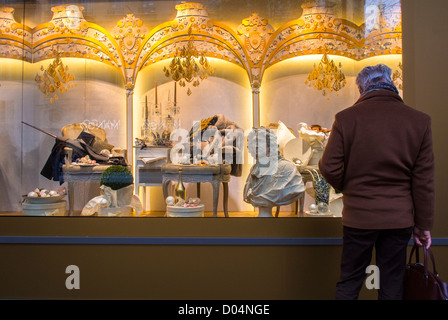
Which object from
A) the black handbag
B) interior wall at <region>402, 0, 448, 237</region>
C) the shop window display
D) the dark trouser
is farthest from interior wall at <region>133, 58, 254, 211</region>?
the black handbag

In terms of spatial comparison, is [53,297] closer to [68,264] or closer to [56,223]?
[68,264]

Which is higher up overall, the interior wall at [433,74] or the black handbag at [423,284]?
the interior wall at [433,74]

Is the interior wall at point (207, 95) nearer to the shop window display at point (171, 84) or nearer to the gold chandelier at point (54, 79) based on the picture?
the shop window display at point (171, 84)

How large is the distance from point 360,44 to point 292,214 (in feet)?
6.93

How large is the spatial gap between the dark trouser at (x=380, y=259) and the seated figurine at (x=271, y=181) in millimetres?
1415

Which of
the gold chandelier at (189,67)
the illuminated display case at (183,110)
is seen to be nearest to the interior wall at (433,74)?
the illuminated display case at (183,110)

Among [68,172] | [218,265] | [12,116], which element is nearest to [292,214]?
[218,265]

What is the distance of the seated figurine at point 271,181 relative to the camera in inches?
154

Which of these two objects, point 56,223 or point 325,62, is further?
point 325,62

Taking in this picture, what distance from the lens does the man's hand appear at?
95.7 inches

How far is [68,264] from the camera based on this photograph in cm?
351

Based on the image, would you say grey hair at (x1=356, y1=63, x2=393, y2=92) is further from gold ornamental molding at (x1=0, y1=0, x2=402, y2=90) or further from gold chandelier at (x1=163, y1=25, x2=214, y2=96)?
gold chandelier at (x1=163, y1=25, x2=214, y2=96)
